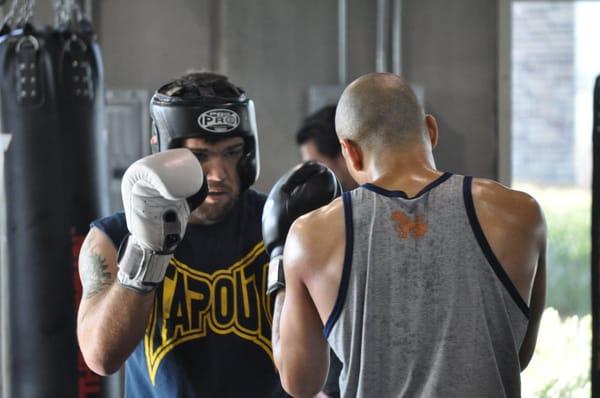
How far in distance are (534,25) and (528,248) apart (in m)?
5.94

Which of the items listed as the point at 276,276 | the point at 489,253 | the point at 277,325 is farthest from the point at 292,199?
the point at 489,253

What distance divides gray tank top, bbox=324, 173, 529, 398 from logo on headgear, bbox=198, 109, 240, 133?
565 millimetres

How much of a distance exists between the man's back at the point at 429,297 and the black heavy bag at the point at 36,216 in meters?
1.36

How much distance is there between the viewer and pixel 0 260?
3.31m

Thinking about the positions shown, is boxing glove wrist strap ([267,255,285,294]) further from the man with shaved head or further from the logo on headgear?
the logo on headgear

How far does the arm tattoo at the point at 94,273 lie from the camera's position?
5.77 feet

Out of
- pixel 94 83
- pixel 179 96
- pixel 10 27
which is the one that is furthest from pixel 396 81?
pixel 10 27

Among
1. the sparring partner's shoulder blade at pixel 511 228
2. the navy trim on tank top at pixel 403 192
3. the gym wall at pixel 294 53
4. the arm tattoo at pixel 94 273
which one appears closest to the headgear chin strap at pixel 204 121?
the arm tattoo at pixel 94 273

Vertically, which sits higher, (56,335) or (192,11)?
(192,11)

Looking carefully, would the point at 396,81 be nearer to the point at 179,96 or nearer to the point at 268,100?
the point at 179,96

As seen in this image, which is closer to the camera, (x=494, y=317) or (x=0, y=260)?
(x=494, y=317)

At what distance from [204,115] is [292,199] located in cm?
27

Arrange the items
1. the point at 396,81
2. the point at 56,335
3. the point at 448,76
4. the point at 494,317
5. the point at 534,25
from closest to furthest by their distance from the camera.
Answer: the point at 494,317 < the point at 396,81 < the point at 56,335 < the point at 448,76 < the point at 534,25

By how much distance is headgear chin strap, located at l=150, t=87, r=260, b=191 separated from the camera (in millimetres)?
1853
